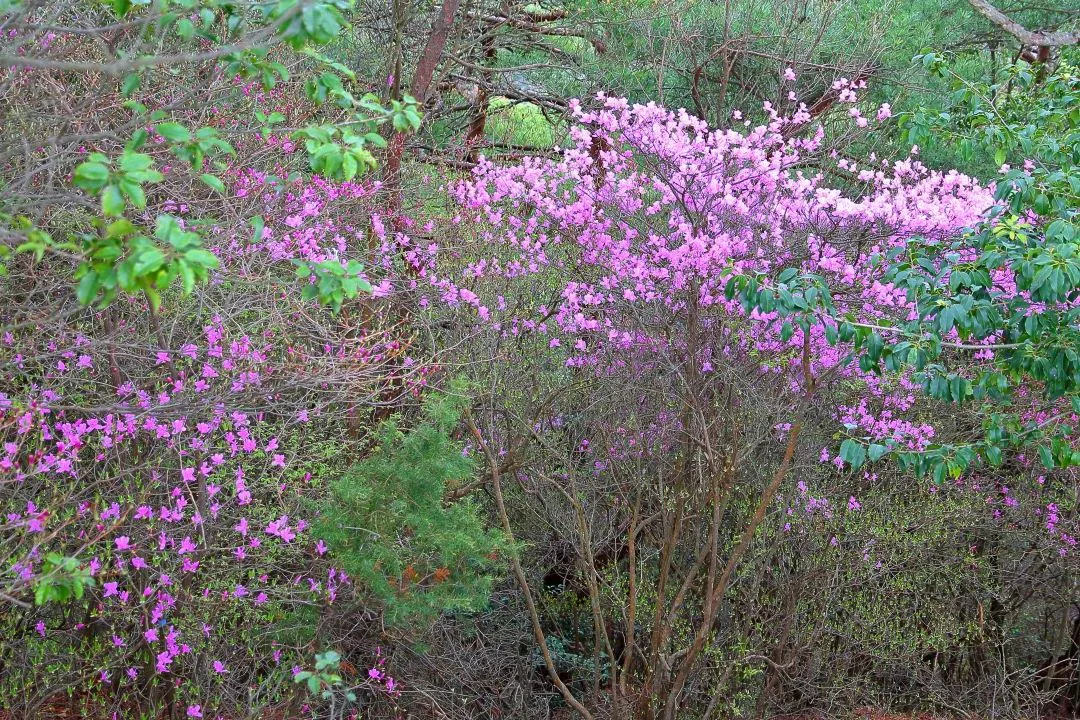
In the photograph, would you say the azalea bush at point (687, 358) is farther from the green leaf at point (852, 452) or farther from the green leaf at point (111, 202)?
the green leaf at point (111, 202)

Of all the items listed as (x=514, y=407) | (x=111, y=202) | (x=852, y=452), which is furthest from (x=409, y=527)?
(x=111, y=202)

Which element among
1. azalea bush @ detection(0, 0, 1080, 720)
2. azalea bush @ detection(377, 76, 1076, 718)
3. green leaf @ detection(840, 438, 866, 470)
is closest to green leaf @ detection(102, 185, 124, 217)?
azalea bush @ detection(0, 0, 1080, 720)

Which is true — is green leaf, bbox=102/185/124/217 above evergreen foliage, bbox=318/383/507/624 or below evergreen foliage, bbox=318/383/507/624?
Result: above

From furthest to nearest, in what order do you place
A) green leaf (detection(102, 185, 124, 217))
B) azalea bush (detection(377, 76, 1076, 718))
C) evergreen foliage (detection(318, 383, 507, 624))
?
azalea bush (detection(377, 76, 1076, 718))
evergreen foliage (detection(318, 383, 507, 624))
green leaf (detection(102, 185, 124, 217))

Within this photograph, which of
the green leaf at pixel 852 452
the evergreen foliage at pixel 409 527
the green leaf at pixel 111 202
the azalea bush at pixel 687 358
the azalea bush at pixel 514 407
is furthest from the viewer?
the azalea bush at pixel 687 358

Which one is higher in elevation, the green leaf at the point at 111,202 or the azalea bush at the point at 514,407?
the green leaf at the point at 111,202

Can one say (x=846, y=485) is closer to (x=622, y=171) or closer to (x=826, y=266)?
(x=826, y=266)

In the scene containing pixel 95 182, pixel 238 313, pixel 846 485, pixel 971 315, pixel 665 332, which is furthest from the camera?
pixel 846 485

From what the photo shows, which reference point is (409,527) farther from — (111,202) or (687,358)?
(111,202)

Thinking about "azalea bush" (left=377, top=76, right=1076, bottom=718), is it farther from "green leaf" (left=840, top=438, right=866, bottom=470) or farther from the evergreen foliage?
the evergreen foliage

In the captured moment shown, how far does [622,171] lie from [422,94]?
1.64 m

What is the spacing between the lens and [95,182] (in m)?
2.27

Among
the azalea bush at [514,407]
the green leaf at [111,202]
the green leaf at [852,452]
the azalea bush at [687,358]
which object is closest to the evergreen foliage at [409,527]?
the azalea bush at [514,407]

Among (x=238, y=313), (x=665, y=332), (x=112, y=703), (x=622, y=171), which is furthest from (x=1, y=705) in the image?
(x=622, y=171)
